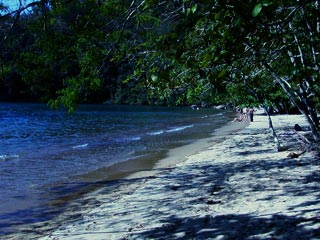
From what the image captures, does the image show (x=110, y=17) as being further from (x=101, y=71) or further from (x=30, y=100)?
(x=30, y=100)

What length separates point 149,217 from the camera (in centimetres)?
715

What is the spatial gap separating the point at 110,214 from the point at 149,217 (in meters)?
1.07

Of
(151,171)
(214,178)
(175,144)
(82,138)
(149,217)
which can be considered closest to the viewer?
(149,217)

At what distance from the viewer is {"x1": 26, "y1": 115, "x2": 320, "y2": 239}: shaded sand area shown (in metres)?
5.74

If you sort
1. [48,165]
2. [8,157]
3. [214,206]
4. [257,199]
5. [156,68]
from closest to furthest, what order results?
[156,68], [214,206], [257,199], [48,165], [8,157]

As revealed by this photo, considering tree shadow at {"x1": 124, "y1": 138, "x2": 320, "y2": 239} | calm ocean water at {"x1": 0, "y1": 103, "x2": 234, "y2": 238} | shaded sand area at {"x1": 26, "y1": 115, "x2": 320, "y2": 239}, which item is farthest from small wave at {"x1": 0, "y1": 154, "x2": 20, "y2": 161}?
tree shadow at {"x1": 124, "y1": 138, "x2": 320, "y2": 239}

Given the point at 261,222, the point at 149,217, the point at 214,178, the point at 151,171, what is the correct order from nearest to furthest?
1. the point at 261,222
2. the point at 149,217
3. the point at 214,178
4. the point at 151,171

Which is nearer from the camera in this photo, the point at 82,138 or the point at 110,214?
the point at 110,214

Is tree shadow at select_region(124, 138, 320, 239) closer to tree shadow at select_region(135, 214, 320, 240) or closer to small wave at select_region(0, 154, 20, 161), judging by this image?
tree shadow at select_region(135, 214, 320, 240)

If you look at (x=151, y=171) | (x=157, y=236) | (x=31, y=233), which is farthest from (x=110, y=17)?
(x=151, y=171)

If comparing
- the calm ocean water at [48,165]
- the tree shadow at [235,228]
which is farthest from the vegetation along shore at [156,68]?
the calm ocean water at [48,165]

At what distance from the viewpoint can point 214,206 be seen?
720 centimetres

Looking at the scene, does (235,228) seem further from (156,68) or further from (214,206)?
(156,68)

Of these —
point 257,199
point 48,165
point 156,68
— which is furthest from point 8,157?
point 156,68
